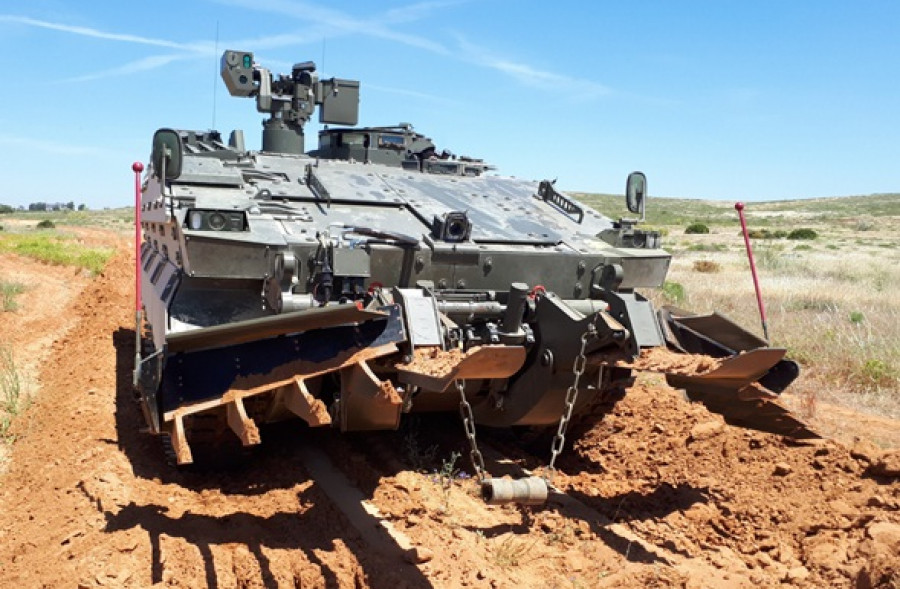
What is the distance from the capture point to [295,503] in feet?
19.1

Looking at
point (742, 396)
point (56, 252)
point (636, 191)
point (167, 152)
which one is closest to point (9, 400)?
point (167, 152)

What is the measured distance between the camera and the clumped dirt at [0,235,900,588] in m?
4.73

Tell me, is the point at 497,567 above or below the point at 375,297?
below

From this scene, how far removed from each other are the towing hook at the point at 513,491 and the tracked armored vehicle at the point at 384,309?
0.50 meters

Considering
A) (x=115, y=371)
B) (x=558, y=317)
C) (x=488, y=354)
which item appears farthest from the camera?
(x=115, y=371)

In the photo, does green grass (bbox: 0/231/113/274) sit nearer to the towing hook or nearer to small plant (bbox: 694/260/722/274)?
small plant (bbox: 694/260/722/274)

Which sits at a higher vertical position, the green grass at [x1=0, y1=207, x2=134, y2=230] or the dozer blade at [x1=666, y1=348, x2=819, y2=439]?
the dozer blade at [x1=666, y1=348, x2=819, y2=439]

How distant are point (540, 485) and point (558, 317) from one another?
1.32 meters

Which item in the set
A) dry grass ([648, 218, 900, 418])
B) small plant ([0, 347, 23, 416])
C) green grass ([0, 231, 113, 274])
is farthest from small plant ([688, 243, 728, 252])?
small plant ([0, 347, 23, 416])

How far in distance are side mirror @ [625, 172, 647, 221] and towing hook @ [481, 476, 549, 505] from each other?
3.76m

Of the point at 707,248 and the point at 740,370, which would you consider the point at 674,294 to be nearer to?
the point at 740,370

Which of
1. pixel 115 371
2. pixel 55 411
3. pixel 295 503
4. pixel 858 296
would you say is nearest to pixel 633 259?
pixel 295 503

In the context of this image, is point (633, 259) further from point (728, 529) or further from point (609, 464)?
point (728, 529)

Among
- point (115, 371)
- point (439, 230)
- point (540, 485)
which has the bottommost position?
point (115, 371)
